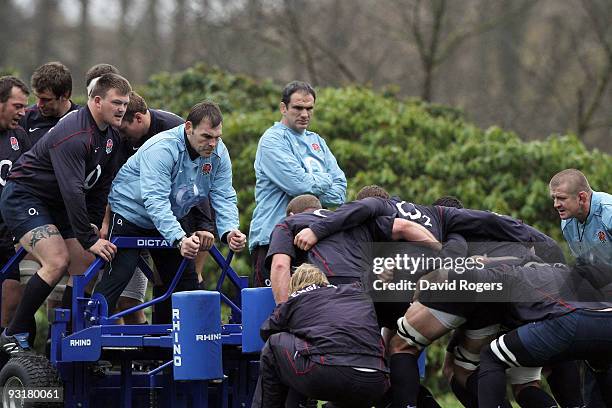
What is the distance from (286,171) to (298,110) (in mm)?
526

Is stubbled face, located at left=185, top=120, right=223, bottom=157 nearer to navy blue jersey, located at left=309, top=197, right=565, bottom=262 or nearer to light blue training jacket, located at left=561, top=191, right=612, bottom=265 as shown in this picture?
navy blue jersey, located at left=309, top=197, right=565, bottom=262

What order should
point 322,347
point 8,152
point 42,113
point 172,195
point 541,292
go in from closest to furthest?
point 322,347
point 541,292
point 172,195
point 8,152
point 42,113

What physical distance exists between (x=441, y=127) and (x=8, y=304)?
5.86 meters

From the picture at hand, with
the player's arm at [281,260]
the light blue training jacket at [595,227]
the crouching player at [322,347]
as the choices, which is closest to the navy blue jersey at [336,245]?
the player's arm at [281,260]

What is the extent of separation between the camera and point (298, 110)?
8.57m

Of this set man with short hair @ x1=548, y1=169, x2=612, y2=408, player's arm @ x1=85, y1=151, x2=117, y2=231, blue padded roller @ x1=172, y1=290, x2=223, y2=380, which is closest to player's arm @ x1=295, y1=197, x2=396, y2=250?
blue padded roller @ x1=172, y1=290, x2=223, y2=380

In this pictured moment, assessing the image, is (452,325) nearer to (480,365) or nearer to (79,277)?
(480,365)

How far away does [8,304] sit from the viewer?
839cm

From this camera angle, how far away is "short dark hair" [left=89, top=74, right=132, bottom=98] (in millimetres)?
7696

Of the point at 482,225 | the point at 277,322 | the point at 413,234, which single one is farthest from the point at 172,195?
the point at 482,225

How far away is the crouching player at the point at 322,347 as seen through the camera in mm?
6398

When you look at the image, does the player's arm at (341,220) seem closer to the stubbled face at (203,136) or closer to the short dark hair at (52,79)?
the stubbled face at (203,136)

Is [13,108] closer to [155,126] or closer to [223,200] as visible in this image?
[155,126]

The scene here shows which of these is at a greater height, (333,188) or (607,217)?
(333,188)
